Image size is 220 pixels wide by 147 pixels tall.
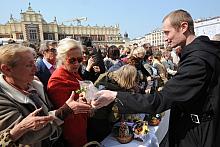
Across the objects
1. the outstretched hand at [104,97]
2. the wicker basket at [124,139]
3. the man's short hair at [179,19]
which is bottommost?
the wicker basket at [124,139]

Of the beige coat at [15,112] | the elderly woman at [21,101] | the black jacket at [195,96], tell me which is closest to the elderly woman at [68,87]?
the elderly woman at [21,101]

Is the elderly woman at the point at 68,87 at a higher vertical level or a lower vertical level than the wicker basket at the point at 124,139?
higher

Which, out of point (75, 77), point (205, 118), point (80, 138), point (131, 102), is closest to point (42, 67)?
point (75, 77)

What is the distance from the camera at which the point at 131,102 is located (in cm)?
182

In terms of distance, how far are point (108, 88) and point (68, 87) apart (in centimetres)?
74

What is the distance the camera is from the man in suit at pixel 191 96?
1734 millimetres

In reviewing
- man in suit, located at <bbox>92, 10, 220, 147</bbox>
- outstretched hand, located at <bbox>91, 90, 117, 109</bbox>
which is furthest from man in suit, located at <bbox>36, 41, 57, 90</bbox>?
man in suit, located at <bbox>92, 10, 220, 147</bbox>

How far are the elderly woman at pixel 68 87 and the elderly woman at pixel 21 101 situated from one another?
0.28 meters

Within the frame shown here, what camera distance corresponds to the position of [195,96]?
1.75 metres

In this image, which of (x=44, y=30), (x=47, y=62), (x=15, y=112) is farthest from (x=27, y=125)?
(x=44, y=30)

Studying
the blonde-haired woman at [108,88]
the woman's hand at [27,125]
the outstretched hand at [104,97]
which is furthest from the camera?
the blonde-haired woman at [108,88]

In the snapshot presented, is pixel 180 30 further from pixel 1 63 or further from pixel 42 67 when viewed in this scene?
pixel 42 67

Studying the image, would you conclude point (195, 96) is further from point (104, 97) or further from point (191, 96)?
point (104, 97)

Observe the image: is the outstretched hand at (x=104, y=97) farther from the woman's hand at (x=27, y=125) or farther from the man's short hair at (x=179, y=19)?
the man's short hair at (x=179, y=19)
